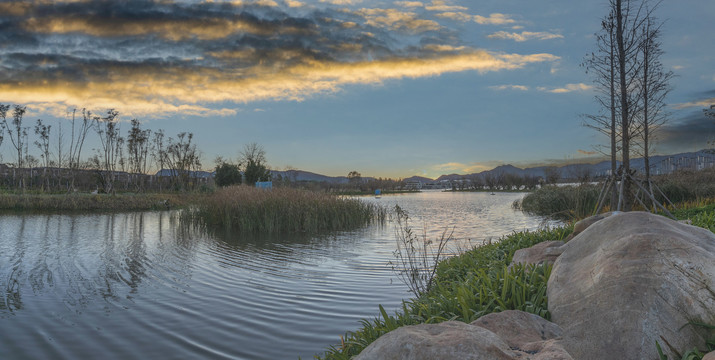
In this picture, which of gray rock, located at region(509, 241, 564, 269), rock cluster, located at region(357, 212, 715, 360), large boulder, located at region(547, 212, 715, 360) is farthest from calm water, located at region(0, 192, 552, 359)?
large boulder, located at region(547, 212, 715, 360)

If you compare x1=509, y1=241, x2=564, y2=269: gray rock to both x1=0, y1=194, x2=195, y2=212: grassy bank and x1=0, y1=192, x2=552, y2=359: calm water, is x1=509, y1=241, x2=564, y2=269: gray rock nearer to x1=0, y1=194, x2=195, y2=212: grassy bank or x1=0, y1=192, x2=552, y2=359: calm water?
x1=0, y1=192, x2=552, y2=359: calm water

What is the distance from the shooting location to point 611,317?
2.65m

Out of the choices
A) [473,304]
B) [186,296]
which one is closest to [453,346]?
[473,304]

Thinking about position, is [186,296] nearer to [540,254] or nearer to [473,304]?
[473,304]

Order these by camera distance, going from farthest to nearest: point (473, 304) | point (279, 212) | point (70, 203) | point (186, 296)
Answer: point (70, 203) < point (279, 212) < point (186, 296) < point (473, 304)

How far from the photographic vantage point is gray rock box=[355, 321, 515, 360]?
1.95m

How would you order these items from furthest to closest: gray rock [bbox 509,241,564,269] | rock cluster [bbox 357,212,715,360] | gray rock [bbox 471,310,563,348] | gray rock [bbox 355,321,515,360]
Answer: gray rock [bbox 509,241,564,269], gray rock [bbox 471,310,563,348], rock cluster [bbox 357,212,715,360], gray rock [bbox 355,321,515,360]

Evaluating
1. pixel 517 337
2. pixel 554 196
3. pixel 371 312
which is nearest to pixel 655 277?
pixel 517 337

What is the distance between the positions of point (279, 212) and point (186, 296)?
1001cm

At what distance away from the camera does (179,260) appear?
33.8 feet

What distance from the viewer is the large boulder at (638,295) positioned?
2537mm

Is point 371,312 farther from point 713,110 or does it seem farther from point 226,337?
point 713,110

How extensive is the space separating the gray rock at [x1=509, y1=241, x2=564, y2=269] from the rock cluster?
125 cm

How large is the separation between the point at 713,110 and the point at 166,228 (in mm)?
31316
